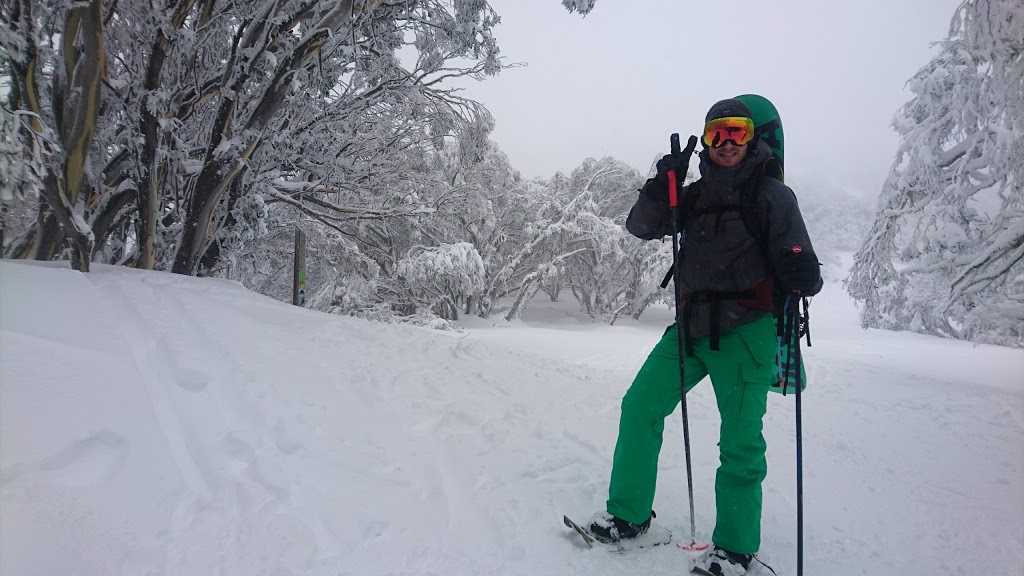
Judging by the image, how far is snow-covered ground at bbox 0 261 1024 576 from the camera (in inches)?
67.4

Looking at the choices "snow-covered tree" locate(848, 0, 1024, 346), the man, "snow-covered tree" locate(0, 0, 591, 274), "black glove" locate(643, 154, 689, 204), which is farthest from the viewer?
"snow-covered tree" locate(848, 0, 1024, 346)

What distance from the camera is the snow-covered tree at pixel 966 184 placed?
5.51m

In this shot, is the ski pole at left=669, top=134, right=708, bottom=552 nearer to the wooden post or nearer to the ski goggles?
the ski goggles

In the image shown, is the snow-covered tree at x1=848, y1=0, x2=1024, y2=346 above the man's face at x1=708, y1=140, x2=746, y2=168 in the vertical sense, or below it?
above

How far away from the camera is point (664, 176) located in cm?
231

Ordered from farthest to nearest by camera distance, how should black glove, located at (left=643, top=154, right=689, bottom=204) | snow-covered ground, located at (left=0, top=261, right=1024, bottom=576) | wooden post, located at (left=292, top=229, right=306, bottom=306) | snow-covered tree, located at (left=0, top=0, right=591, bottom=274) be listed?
wooden post, located at (left=292, top=229, right=306, bottom=306) → snow-covered tree, located at (left=0, top=0, right=591, bottom=274) → black glove, located at (left=643, top=154, right=689, bottom=204) → snow-covered ground, located at (left=0, top=261, right=1024, bottom=576)

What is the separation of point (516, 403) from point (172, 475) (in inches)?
100

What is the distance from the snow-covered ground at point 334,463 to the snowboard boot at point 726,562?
0.44 ft

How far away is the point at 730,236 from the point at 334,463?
7.27 ft

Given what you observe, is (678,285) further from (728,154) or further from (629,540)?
(629,540)

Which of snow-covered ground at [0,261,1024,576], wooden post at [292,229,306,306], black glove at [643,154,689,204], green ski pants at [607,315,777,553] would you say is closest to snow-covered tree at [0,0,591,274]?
wooden post at [292,229,306,306]

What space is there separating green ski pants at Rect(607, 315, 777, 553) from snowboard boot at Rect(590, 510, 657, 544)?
4cm

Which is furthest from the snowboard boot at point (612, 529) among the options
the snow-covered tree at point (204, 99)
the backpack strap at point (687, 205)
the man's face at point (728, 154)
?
the snow-covered tree at point (204, 99)

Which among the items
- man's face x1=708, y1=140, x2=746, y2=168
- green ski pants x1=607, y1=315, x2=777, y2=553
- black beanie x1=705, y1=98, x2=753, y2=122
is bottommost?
green ski pants x1=607, y1=315, x2=777, y2=553
